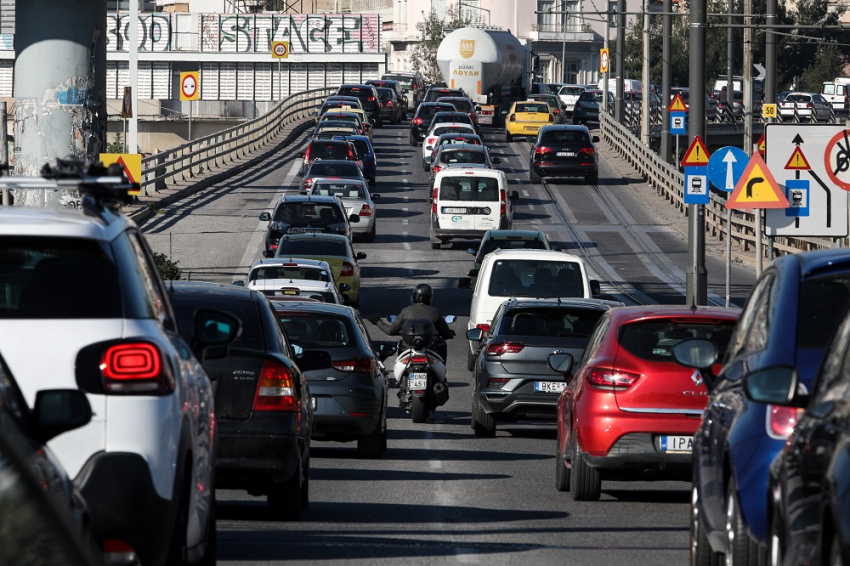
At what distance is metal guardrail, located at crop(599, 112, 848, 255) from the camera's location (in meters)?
37.2

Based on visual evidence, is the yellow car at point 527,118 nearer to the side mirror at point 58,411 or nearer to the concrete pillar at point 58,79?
the concrete pillar at point 58,79

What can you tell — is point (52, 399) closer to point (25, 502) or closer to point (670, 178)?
point (25, 502)

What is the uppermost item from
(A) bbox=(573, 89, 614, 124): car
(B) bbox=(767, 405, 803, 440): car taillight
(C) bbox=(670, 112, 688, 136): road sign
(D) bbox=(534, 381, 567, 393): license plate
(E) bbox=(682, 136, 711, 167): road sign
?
(A) bbox=(573, 89, 614, 124): car

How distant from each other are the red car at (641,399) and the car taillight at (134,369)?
566 centimetres

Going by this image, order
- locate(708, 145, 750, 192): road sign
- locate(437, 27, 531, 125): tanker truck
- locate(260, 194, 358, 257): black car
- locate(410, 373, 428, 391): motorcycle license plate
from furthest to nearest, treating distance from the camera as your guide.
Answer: locate(437, 27, 531, 125): tanker truck
locate(260, 194, 358, 257): black car
locate(708, 145, 750, 192): road sign
locate(410, 373, 428, 391): motorcycle license plate

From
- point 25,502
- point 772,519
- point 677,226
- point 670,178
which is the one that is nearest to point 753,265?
point 677,226

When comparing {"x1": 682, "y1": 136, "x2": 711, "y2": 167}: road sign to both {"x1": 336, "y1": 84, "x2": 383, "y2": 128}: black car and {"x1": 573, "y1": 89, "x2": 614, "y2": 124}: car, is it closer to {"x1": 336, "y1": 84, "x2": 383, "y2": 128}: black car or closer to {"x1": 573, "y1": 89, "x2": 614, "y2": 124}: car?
{"x1": 336, "y1": 84, "x2": 383, "y2": 128}: black car

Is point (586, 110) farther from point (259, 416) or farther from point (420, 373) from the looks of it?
point (259, 416)

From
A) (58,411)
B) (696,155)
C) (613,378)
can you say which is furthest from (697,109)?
(58,411)

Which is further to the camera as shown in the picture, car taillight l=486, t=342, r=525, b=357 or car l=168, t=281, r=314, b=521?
car taillight l=486, t=342, r=525, b=357

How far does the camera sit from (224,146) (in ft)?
194

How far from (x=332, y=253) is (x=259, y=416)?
19320mm

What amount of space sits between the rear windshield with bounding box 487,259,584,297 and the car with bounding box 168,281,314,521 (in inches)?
479

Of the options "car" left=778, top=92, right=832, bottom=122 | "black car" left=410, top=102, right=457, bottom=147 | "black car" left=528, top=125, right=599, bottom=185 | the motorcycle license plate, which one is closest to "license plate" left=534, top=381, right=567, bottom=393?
the motorcycle license plate
